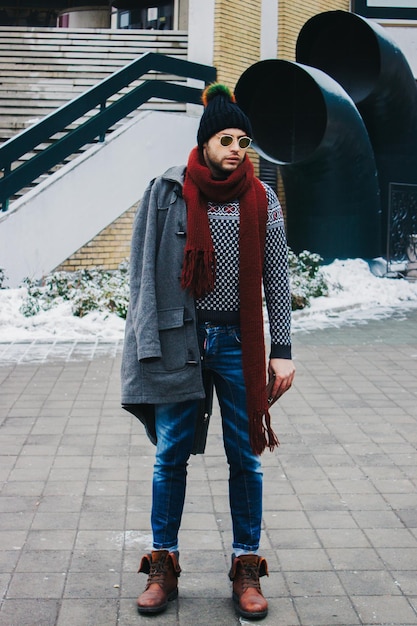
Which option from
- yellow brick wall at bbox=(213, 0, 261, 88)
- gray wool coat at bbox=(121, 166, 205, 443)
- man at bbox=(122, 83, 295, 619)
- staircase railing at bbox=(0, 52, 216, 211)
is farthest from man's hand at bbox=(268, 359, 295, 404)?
yellow brick wall at bbox=(213, 0, 261, 88)

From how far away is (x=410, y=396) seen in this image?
7.52 meters

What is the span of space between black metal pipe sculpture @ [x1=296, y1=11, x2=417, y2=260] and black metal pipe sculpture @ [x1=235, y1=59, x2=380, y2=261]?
74 cm

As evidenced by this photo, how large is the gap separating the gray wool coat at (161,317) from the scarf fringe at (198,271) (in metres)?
0.05

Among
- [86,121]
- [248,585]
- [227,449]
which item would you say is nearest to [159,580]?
[248,585]

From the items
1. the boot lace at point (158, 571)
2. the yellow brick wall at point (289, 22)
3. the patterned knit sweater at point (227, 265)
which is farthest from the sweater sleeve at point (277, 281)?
the yellow brick wall at point (289, 22)

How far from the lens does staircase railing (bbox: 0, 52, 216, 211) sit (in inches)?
488

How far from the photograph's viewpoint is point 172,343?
139 inches

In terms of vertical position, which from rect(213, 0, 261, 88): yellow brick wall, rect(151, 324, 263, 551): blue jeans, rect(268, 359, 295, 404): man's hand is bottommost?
rect(151, 324, 263, 551): blue jeans

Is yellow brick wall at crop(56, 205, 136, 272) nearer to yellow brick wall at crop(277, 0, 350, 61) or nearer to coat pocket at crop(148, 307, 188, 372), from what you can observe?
yellow brick wall at crop(277, 0, 350, 61)

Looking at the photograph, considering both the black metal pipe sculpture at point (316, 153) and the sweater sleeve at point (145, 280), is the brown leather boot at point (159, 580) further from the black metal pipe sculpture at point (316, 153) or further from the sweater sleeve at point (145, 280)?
the black metal pipe sculpture at point (316, 153)

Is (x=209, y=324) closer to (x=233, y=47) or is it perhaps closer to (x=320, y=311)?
(x=320, y=311)

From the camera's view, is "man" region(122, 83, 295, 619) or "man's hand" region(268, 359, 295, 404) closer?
"man" region(122, 83, 295, 619)

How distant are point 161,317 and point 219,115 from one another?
78 cm

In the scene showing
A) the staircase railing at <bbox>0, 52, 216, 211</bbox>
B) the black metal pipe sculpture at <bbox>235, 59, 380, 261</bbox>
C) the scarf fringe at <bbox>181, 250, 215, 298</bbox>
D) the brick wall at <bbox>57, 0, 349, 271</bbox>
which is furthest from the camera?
the brick wall at <bbox>57, 0, 349, 271</bbox>
